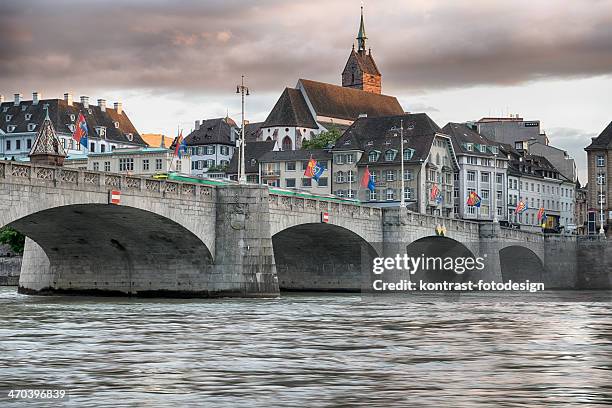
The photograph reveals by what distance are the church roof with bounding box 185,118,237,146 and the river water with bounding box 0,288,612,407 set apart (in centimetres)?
13880

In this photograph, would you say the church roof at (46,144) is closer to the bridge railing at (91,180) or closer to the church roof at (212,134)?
the bridge railing at (91,180)

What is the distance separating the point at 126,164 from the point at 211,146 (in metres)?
67.3

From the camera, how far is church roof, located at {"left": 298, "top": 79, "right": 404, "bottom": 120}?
182000 millimetres

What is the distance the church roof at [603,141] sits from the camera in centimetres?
14100

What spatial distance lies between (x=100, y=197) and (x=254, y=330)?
57.0 feet

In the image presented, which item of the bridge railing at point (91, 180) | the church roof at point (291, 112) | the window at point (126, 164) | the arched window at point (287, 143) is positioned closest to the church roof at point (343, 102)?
the church roof at point (291, 112)

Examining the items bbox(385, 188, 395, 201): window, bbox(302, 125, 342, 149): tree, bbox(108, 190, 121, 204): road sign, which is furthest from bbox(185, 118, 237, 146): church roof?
bbox(108, 190, 121, 204): road sign

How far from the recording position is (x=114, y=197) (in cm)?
5391

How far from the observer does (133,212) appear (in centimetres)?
5675

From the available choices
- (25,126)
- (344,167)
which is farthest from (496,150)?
(25,126)

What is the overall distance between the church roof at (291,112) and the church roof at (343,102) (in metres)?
1.46

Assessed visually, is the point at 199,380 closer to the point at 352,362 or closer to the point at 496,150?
the point at 352,362

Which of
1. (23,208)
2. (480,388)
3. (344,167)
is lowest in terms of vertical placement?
(480,388)

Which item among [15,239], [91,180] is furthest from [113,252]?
[15,239]
